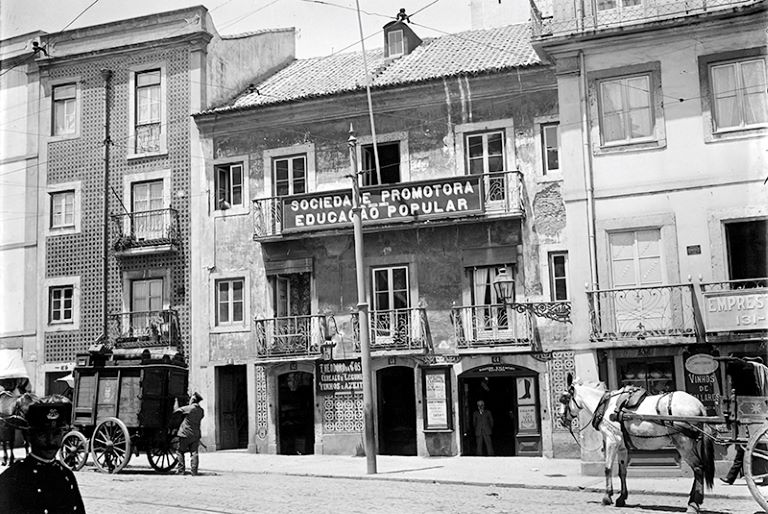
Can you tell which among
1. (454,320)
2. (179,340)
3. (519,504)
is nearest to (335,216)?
(454,320)

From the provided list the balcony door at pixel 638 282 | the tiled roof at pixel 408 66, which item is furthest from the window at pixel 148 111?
the balcony door at pixel 638 282

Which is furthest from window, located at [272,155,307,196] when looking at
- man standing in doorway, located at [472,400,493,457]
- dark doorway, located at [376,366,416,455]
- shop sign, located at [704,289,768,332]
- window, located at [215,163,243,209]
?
shop sign, located at [704,289,768,332]

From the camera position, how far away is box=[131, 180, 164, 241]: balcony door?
89.2 feet

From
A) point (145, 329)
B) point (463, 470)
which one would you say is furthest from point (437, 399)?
point (145, 329)

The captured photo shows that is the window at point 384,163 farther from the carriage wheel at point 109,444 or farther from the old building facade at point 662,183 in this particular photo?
the carriage wheel at point 109,444

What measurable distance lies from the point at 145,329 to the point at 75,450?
8.32m

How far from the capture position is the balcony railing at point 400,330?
2372cm

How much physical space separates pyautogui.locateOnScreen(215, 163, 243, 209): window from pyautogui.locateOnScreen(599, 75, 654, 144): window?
1212 centimetres

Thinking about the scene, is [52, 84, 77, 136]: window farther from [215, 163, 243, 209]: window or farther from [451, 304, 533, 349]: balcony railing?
[451, 304, 533, 349]: balcony railing

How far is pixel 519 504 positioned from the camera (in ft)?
44.3

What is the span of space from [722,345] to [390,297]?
9.54 meters

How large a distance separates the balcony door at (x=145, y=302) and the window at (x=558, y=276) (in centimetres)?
1193

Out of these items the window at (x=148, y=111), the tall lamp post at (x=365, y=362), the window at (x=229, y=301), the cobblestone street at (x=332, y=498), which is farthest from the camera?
the window at (x=148, y=111)

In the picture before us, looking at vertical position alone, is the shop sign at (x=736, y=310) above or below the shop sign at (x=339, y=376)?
above
